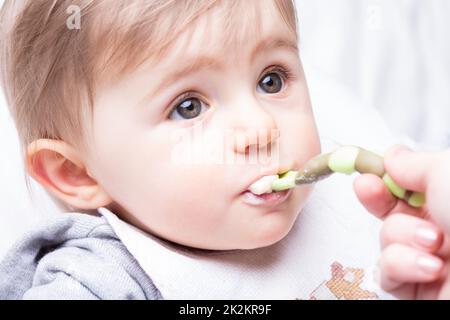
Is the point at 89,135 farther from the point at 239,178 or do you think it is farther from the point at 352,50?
the point at 352,50

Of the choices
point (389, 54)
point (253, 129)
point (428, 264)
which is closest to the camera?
point (428, 264)

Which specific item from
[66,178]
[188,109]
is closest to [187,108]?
[188,109]

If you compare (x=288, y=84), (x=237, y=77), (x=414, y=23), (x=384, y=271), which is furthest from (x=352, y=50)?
(x=384, y=271)

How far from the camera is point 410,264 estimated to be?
73 centimetres

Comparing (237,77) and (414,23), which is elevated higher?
(414,23)

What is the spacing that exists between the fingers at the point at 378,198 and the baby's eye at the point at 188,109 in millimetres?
231

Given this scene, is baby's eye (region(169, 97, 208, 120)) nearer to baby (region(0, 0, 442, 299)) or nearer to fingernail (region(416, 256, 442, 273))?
baby (region(0, 0, 442, 299))

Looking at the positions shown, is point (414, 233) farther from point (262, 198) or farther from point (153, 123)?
point (153, 123)

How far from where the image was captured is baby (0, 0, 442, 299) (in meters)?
0.89

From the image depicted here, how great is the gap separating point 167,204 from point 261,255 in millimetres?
198

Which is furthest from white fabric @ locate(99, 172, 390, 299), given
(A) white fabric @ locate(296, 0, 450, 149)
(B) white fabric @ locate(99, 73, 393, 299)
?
(A) white fabric @ locate(296, 0, 450, 149)

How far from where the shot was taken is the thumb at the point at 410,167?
2.38 feet

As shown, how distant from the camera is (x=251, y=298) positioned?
3.34 ft

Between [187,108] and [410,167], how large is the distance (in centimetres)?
31
